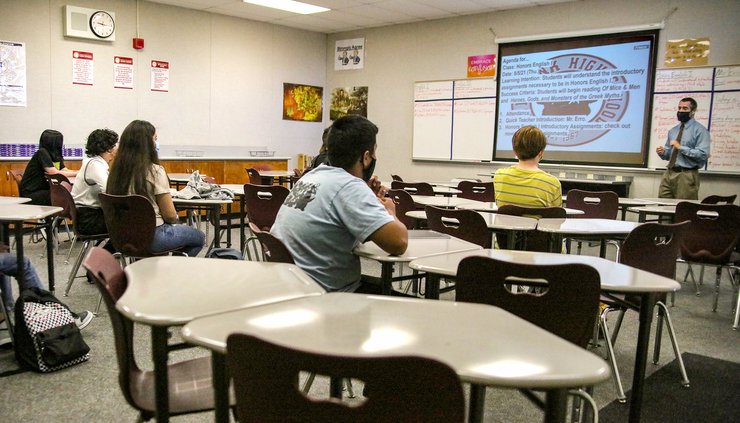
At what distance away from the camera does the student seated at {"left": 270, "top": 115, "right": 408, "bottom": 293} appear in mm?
1914

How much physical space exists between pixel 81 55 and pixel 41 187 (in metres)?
2.47

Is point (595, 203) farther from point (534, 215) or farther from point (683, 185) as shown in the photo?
point (683, 185)

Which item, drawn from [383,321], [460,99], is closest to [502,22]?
[460,99]

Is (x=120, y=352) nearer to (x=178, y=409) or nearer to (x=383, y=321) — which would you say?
(x=178, y=409)

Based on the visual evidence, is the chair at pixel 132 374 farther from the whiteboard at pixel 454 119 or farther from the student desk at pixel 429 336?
the whiteboard at pixel 454 119

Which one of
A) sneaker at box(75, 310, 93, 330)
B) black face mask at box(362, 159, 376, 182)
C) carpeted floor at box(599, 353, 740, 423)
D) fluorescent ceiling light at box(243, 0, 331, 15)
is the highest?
fluorescent ceiling light at box(243, 0, 331, 15)

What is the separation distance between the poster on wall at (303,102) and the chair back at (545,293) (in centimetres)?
802

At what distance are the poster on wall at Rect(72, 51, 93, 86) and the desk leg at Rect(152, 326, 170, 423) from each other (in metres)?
6.83

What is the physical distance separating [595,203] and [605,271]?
2890mm

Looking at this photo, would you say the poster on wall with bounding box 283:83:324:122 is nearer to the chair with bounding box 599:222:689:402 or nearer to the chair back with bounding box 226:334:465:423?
the chair with bounding box 599:222:689:402

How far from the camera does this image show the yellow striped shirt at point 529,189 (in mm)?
3387

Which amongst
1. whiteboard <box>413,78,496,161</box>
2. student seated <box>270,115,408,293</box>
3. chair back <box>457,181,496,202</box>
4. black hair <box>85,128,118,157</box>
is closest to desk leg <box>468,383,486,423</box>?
student seated <box>270,115,408,293</box>

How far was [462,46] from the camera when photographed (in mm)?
8141

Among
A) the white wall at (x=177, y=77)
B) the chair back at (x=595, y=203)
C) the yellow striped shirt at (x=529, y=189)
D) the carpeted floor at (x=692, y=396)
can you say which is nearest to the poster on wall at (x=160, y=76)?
the white wall at (x=177, y=77)
